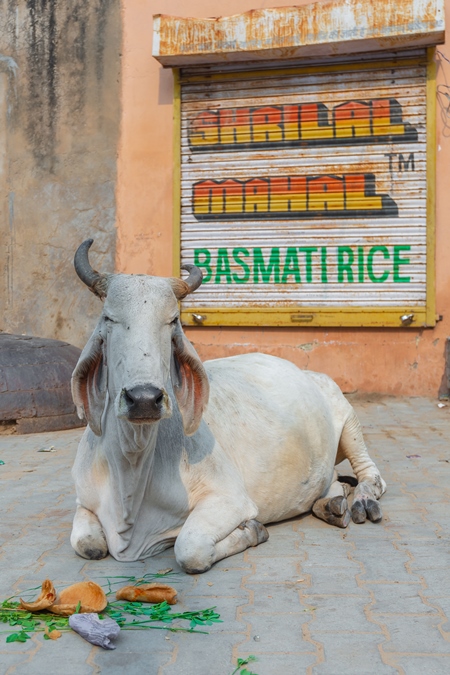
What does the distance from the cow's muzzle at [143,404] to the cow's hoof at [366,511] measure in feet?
5.91

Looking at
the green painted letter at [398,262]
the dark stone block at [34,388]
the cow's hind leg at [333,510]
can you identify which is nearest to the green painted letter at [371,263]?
the green painted letter at [398,262]

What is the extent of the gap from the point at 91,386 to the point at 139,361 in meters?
0.64

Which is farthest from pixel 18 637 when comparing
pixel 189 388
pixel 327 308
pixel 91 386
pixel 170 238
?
pixel 170 238

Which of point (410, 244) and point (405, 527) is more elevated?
point (410, 244)

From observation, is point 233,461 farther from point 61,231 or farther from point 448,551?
point 61,231

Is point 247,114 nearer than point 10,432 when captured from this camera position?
No

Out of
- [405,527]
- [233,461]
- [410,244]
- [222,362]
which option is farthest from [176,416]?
[410,244]

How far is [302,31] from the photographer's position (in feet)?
30.7

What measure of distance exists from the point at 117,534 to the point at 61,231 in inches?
298

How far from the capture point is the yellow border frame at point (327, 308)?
948 cm

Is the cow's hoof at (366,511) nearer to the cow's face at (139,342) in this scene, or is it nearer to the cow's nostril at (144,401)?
the cow's face at (139,342)

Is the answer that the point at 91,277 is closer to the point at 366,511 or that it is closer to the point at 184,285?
the point at 184,285

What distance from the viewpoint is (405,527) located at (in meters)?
4.34

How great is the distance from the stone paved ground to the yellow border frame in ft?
→ 14.1
